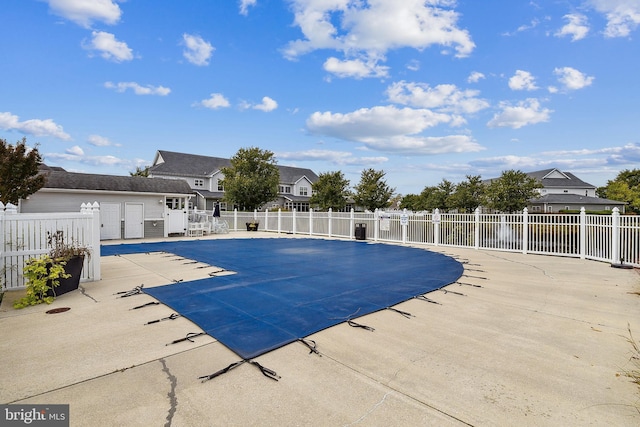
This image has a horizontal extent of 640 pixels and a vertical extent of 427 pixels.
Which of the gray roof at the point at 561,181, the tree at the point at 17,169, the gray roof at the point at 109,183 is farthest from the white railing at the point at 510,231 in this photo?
the gray roof at the point at 561,181

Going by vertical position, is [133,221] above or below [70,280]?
above

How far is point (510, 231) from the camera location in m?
12.1

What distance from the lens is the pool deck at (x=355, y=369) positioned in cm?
223

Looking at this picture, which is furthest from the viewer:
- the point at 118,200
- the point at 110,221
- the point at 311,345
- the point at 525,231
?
the point at 118,200

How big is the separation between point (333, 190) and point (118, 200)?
58.6 feet

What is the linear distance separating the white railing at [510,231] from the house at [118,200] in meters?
9.05

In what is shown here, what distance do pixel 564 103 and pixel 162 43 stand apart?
2018cm

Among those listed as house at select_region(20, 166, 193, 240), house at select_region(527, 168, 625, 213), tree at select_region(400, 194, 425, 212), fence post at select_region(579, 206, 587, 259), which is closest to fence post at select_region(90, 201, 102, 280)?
house at select_region(20, 166, 193, 240)

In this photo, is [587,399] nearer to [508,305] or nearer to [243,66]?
[508,305]

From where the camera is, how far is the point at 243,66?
55.1 feet

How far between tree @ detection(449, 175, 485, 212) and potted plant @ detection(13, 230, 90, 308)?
30289 millimetres

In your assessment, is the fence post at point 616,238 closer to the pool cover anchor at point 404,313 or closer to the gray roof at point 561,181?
the pool cover anchor at point 404,313

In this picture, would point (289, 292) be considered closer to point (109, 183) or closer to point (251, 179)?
point (109, 183)

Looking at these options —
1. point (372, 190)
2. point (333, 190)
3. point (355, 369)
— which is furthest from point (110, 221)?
point (372, 190)
